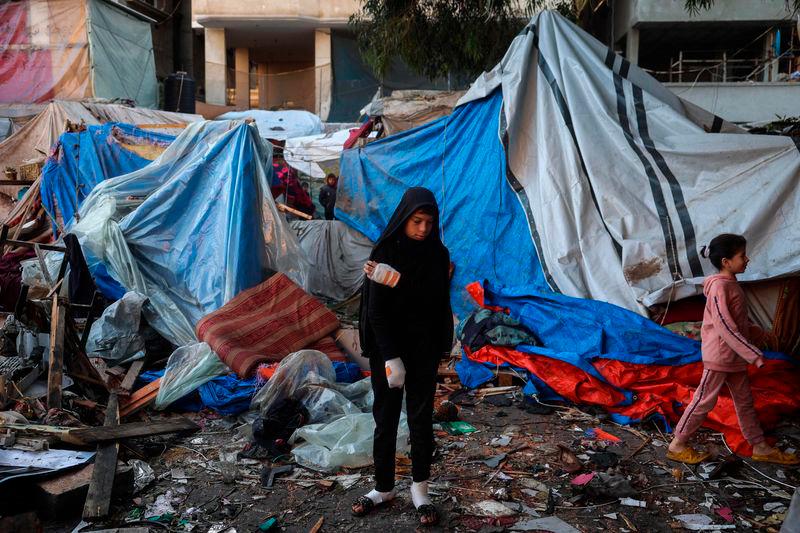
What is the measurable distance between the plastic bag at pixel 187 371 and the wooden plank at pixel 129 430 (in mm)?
490

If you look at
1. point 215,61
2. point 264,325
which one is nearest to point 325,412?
point 264,325

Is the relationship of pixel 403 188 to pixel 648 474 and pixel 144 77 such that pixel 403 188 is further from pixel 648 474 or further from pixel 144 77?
pixel 144 77

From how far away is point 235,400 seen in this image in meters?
4.79

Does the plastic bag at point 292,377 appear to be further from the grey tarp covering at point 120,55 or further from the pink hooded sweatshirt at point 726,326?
the grey tarp covering at point 120,55

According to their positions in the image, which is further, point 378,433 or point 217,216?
point 217,216

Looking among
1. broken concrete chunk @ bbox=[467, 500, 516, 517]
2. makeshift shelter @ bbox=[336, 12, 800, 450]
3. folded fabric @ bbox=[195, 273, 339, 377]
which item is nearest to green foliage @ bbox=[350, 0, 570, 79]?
makeshift shelter @ bbox=[336, 12, 800, 450]

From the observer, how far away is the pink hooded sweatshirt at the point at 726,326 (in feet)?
12.4

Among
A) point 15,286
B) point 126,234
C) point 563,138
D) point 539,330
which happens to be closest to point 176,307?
point 126,234

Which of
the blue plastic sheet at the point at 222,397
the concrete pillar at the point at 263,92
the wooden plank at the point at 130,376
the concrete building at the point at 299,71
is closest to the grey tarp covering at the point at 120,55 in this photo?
the concrete building at the point at 299,71

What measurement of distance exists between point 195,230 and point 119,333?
1.53 m

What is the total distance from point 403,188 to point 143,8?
55.3 ft

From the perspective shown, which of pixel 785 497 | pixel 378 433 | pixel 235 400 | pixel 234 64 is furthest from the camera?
pixel 234 64

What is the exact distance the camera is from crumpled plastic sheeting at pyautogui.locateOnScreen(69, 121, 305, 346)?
6457 millimetres

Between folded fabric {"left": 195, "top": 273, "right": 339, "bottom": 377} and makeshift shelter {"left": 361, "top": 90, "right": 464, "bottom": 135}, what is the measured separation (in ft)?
14.9
